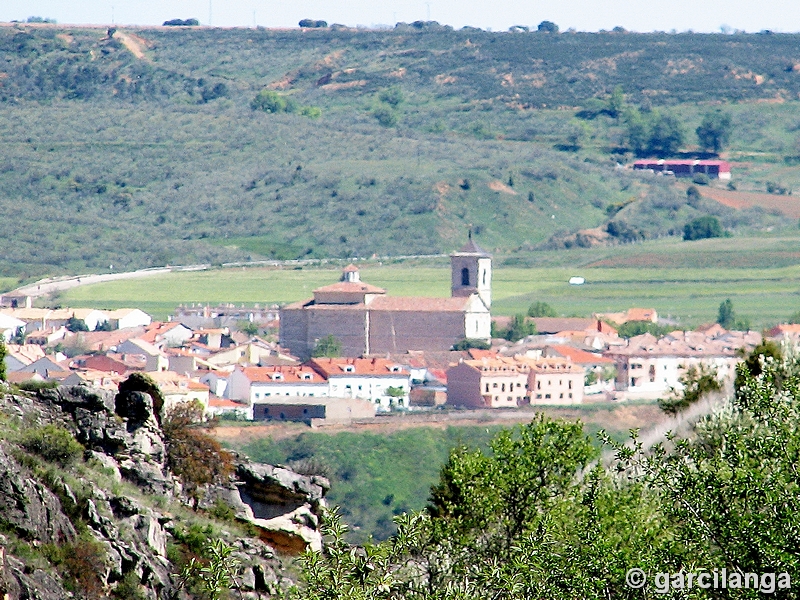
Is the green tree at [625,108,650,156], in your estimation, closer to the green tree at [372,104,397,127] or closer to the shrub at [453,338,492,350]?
the green tree at [372,104,397,127]

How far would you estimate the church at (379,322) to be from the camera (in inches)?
3536

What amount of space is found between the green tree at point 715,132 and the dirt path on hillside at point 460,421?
85674mm


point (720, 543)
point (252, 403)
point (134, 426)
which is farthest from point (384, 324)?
point (720, 543)

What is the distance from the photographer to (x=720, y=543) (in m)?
11.9

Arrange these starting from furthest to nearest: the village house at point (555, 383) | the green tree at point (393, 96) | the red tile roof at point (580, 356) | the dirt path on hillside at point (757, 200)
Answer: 1. the green tree at point (393, 96)
2. the dirt path on hillside at point (757, 200)
3. the red tile roof at point (580, 356)
4. the village house at point (555, 383)

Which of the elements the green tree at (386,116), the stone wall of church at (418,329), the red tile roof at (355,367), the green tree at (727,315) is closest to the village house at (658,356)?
the stone wall of church at (418,329)

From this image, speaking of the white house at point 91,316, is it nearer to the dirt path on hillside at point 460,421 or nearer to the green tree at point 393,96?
the dirt path on hillside at point 460,421

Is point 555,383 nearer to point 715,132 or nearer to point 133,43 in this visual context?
point 715,132

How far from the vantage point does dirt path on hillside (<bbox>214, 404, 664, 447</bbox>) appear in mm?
68681

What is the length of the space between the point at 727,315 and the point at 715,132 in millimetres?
64302

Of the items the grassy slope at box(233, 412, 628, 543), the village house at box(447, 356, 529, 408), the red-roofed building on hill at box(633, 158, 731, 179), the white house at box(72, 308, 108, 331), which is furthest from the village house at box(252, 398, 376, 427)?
the red-roofed building on hill at box(633, 158, 731, 179)

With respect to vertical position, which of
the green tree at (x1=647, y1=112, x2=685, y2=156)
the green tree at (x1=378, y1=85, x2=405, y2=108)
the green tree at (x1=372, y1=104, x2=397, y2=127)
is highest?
the green tree at (x1=378, y1=85, x2=405, y2=108)

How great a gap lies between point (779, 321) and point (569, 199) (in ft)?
153

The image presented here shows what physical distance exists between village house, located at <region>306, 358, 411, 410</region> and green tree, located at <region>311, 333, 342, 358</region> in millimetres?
5902
